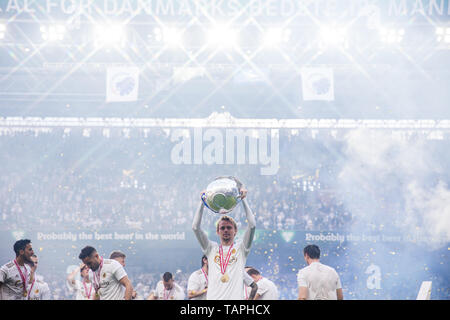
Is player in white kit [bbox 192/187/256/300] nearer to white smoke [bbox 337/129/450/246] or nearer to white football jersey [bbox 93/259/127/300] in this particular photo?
white football jersey [bbox 93/259/127/300]

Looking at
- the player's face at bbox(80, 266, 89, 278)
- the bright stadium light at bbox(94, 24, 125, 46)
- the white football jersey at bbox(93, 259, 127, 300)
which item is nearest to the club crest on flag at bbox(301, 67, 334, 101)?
the bright stadium light at bbox(94, 24, 125, 46)

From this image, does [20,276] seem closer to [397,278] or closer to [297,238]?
[297,238]

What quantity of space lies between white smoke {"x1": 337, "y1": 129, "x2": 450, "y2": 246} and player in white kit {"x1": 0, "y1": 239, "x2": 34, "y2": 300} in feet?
28.9

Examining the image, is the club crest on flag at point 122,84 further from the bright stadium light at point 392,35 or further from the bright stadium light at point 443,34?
the bright stadium light at point 443,34

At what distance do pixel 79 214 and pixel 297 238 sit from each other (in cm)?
599

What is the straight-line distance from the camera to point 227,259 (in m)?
4.29

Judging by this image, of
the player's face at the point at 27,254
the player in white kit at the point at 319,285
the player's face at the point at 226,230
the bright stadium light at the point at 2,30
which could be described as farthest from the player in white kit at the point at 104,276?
the bright stadium light at the point at 2,30

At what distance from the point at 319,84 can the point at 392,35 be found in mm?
2074

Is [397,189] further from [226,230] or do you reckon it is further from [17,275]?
[17,275]

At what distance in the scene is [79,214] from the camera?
13.1 metres

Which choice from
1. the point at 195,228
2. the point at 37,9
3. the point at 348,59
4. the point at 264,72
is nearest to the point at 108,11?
the point at 37,9

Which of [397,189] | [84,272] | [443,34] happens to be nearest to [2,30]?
[84,272]

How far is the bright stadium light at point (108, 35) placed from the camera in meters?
10.8

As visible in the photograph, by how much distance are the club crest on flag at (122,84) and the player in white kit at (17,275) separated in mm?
6002
